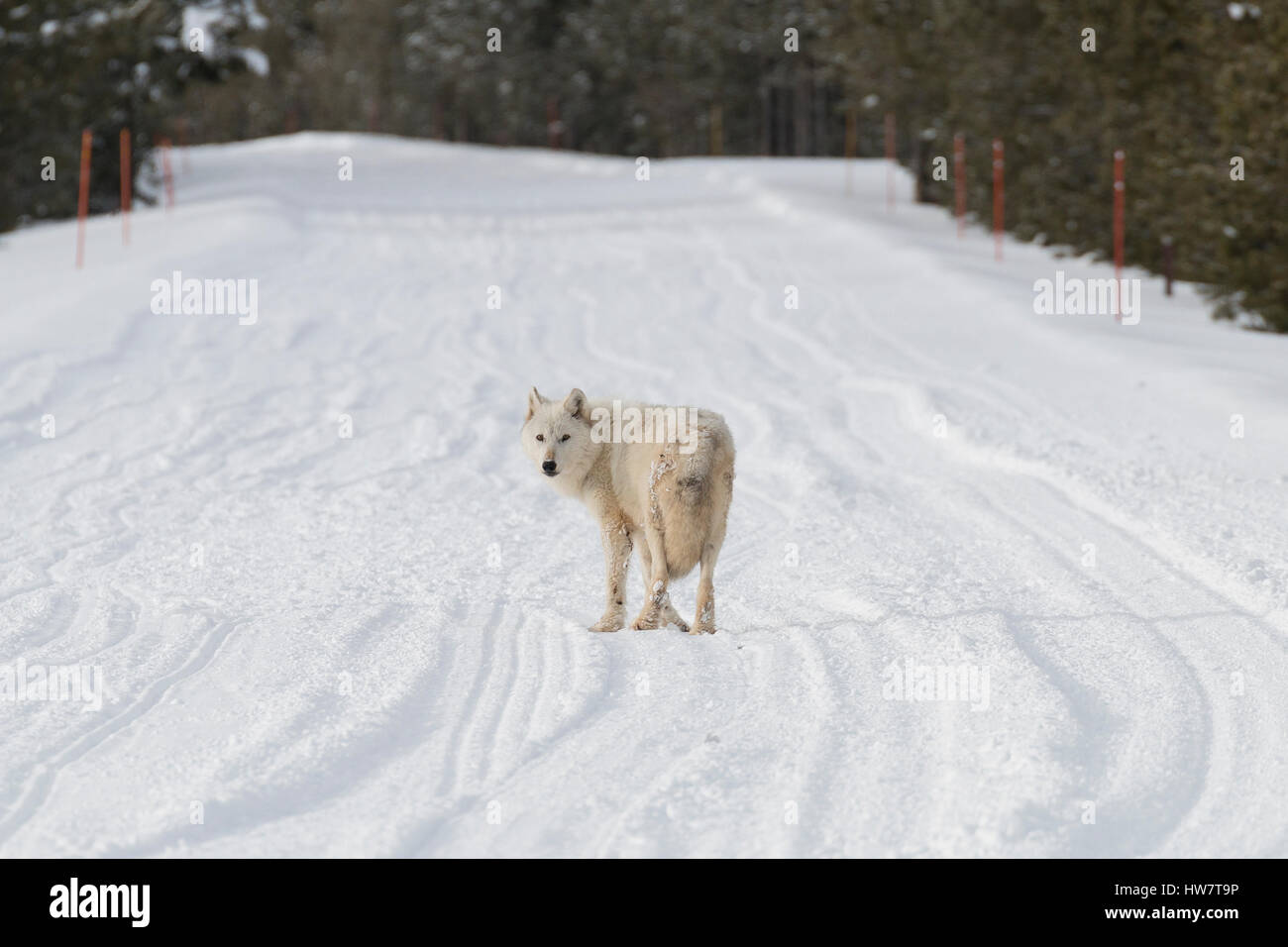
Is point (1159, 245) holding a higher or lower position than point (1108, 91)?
lower

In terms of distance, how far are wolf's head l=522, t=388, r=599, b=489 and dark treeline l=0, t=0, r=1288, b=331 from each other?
34.6 ft

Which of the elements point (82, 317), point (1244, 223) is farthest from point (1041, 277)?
point (82, 317)

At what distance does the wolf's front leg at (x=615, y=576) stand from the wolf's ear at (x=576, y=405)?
1.85ft

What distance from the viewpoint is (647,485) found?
614 centimetres

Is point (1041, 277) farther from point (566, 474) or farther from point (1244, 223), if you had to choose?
point (566, 474)

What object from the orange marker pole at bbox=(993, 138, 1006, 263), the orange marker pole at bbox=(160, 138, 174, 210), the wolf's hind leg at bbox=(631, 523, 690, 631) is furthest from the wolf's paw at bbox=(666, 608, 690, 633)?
the orange marker pole at bbox=(160, 138, 174, 210)

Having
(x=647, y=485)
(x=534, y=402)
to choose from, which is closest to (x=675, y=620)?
(x=647, y=485)

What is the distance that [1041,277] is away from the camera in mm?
19703

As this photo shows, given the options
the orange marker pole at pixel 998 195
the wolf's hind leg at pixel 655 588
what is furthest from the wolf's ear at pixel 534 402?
the orange marker pole at pixel 998 195

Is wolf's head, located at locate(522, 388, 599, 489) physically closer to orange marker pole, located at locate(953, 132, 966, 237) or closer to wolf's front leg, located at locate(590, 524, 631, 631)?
wolf's front leg, located at locate(590, 524, 631, 631)

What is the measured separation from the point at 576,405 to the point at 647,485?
0.57 metres
